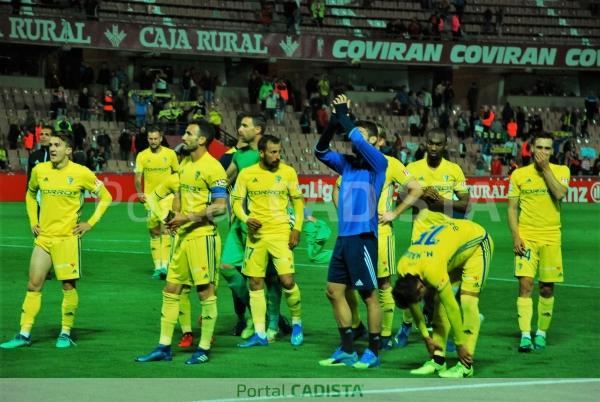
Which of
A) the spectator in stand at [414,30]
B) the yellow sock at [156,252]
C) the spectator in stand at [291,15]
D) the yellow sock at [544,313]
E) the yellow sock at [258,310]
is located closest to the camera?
the yellow sock at [258,310]

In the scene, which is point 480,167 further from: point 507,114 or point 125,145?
point 125,145

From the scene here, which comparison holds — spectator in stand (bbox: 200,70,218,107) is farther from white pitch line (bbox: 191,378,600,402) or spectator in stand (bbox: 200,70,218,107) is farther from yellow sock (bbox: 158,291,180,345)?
white pitch line (bbox: 191,378,600,402)

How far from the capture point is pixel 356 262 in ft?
35.1

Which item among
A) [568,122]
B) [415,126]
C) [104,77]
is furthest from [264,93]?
[568,122]

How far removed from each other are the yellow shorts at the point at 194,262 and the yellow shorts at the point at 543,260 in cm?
330

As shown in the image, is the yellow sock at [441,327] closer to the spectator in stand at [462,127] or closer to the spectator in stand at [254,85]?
the spectator in stand at [254,85]

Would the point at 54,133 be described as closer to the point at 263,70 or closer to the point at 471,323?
the point at 471,323

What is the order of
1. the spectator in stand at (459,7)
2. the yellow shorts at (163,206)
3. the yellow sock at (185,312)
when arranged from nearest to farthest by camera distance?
the yellow sock at (185,312), the yellow shorts at (163,206), the spectator in stand at (459,7)

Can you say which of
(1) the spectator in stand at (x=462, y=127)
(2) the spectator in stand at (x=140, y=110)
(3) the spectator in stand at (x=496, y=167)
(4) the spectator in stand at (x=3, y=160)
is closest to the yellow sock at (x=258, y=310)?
(4) the spectator in stand at (x=3, y=160)

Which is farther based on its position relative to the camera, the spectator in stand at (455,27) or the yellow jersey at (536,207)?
the spectator in stand at (455,27)

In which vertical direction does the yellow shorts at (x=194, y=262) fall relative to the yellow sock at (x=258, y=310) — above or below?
above

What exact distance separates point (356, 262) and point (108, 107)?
31027 mm

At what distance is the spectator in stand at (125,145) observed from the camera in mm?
38562

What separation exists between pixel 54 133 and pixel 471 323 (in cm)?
505
